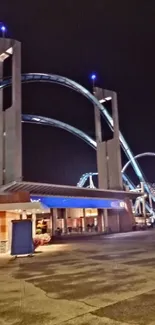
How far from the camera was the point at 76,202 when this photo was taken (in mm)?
37375

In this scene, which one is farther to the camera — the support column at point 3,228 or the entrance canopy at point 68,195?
the entrance canopy at point 68,195

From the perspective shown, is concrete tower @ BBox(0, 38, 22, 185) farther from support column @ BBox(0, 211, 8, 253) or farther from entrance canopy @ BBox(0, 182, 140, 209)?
support column @ BBox(0, 211, 8, 253)

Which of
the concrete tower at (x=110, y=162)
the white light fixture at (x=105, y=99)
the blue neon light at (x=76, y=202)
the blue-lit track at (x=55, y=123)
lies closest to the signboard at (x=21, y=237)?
the blue neon light at (x=76, y=202)

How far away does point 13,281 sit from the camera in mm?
9172

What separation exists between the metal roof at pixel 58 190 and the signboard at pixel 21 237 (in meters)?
11.2

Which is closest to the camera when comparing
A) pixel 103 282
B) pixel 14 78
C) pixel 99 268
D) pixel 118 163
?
pixel 103 282

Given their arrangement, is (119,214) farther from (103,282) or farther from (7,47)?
(103,282)

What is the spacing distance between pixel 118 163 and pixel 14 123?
19632 millimetres

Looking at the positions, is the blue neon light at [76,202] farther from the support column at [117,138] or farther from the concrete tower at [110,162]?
the support column at [117,138]

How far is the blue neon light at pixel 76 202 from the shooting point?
3319cm

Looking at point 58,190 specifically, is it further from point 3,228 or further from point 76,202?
point 3,228

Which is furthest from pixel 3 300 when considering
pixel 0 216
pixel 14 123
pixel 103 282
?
pixel 14 123

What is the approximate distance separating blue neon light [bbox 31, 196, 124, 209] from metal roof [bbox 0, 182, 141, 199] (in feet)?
1.69

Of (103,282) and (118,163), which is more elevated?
(118,163)
